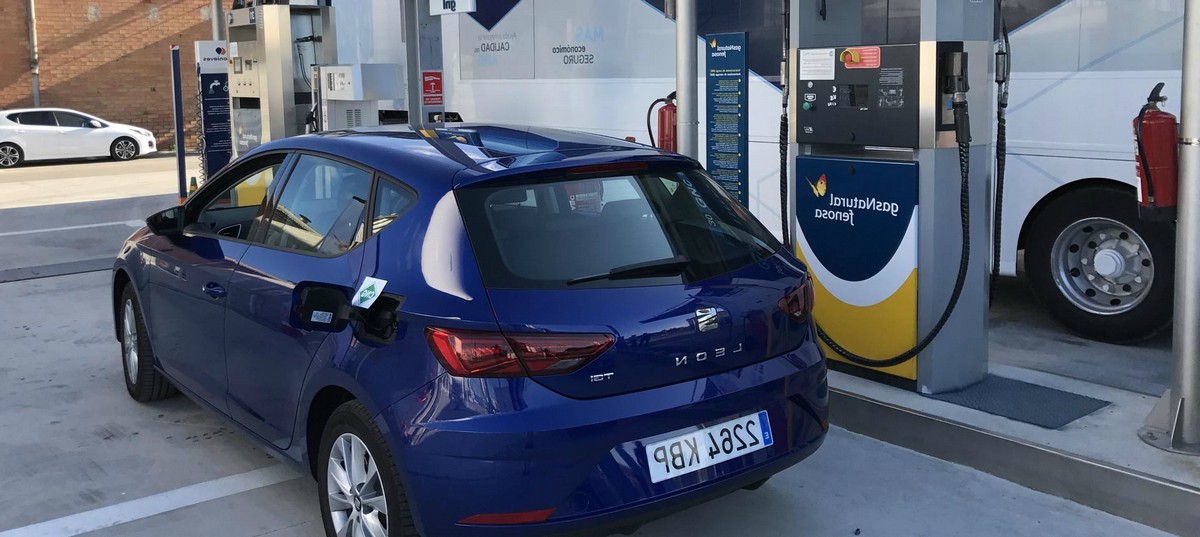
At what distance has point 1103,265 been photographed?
21.6 ft

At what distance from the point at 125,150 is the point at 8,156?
8.01 feet

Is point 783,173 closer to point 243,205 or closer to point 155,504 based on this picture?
point 243,205

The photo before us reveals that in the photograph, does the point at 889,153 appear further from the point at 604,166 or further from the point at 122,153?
the point at 122,153

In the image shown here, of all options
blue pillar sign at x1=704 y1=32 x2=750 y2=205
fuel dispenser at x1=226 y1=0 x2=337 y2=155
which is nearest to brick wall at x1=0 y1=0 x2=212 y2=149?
fuel dispenser at x1=226 y1=0 x2=337 y2=155

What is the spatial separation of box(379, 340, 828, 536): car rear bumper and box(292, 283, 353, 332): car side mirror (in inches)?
17.5

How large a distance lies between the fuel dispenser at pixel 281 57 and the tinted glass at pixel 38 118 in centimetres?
1322

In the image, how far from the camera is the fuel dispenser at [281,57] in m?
10.5

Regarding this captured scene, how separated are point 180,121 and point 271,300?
969cm

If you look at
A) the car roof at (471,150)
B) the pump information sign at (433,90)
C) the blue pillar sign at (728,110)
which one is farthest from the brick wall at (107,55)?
the car roof at (471,150)

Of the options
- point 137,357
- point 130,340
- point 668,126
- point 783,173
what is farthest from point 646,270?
point 668,126

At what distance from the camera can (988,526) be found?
13.6ft

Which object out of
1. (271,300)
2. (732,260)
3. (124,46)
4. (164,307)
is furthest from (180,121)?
(124,46)

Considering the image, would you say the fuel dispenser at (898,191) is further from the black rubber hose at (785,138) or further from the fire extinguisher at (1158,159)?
the fire extinguisher at (1158,159)

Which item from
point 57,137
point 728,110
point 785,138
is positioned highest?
point 57,137
